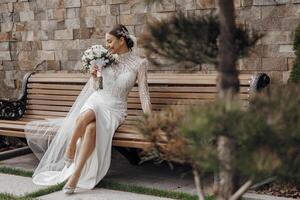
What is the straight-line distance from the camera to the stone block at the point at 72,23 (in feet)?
22.8

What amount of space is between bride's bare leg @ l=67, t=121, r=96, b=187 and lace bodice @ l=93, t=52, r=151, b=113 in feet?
1.53

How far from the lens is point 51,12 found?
7.23 m

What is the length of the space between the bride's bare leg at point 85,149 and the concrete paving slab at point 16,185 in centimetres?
39

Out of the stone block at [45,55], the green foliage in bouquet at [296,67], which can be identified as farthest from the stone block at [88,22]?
the green foliage in bouquet at [296,67]

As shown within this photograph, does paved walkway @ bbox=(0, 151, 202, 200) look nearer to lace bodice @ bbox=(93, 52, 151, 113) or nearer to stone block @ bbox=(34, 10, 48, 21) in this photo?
lace bodice @ bbox=(93, 52, 151, 113)

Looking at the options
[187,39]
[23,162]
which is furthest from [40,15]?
[187,39]

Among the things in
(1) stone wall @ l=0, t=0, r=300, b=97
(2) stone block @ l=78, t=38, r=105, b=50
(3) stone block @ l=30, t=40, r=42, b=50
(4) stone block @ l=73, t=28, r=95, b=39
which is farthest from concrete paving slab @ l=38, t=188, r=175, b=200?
(3) stone block @ l=30, t=40, r=42, b=50

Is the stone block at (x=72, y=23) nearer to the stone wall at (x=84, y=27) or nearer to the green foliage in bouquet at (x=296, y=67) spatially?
the stone wall at (x=84, y=27)

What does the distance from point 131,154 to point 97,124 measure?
0.73 m

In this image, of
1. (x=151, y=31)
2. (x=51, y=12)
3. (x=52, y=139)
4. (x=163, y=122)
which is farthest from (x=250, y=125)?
(x=51, y=12)

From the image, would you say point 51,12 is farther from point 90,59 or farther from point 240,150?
point 240,150

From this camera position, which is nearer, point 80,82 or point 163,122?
point 163,122

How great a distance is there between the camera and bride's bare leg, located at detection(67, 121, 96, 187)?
16.1 ft

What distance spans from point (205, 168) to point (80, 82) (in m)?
3.86
